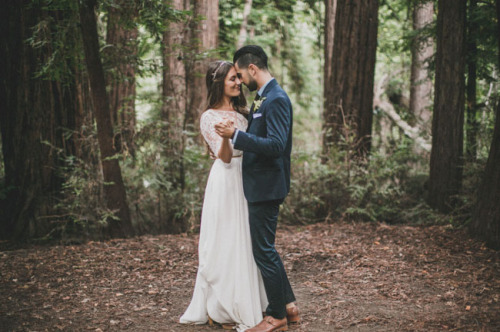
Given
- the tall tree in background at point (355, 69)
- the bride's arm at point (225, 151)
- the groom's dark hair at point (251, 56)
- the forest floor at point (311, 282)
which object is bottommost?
the forest floor at point (311, 282)

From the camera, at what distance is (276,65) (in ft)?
52.9

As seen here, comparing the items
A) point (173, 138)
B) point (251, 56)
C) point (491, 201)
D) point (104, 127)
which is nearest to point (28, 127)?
point (104, 127)

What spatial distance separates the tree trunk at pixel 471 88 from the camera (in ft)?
25.9

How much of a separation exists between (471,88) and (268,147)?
7.12m

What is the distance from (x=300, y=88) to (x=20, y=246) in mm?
10867

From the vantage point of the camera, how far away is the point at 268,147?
323cm

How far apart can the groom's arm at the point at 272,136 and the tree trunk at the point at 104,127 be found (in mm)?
3782

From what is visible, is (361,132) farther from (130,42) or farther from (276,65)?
(276,65)

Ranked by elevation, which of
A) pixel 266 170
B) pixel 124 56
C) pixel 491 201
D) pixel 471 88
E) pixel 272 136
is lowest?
pixel 491 201

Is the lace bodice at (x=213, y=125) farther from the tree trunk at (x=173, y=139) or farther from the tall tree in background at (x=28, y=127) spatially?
the tall tree in background at (x=28, y=127)

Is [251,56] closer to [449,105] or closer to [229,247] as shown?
[229,247]

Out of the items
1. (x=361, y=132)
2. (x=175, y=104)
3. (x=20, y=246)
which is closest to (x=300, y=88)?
(x=361, y=132)

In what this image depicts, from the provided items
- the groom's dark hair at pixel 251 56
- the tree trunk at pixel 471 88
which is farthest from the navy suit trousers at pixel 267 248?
the tree trunk at pixel 471 88

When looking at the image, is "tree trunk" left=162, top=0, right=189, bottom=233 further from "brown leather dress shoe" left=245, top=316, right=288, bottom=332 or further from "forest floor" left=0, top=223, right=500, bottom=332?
"brown leather dress shoe" left=245, top=316, right=288, bottom=332
